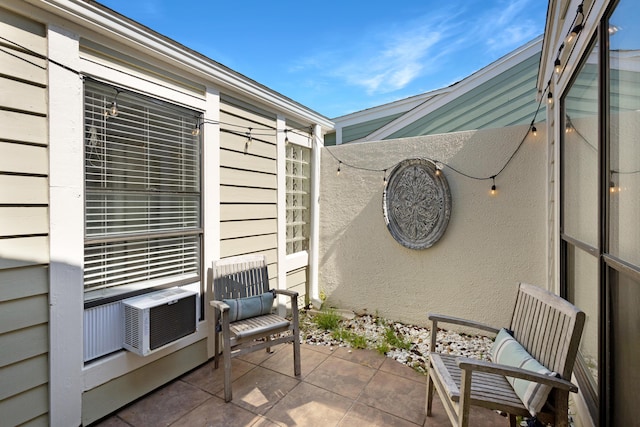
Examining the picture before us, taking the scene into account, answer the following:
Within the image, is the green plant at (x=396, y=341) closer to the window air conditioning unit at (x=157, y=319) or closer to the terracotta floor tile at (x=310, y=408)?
the terracotta floor tile at (x=310, y=408)

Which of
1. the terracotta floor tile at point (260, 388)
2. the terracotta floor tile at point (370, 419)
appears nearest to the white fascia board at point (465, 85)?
the terracotta floor tile at point (260, 388)

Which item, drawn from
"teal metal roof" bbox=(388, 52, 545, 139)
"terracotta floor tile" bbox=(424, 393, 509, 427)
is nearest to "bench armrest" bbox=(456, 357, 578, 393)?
"terracotta floor tile" bbox=(424, 393, 509, 427)

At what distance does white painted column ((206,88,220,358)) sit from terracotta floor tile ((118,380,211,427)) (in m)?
0.46

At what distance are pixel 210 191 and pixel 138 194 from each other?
59 cm

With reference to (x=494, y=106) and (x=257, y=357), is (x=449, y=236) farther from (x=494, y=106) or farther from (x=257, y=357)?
(x=494, y=106)

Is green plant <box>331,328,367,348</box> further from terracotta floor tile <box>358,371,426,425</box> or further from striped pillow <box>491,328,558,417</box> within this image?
striped pillow <box>491,328,558,417</box>

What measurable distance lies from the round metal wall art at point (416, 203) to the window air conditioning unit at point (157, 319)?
235 centimetres

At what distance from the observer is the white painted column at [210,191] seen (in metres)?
2.75

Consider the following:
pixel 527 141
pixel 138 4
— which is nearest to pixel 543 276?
pixel 527 141

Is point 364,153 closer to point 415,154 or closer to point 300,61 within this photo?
point 415,154

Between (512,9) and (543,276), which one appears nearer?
(543,276)

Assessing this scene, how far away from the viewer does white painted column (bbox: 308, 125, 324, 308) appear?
4.20 m

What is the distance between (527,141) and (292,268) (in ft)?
9.53

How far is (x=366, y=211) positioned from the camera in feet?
12.8
